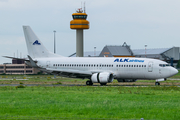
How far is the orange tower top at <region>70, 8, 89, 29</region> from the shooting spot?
120669 mm

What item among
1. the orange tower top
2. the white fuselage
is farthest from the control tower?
the white fuselage

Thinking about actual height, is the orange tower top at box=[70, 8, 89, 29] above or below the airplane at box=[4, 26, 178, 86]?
above

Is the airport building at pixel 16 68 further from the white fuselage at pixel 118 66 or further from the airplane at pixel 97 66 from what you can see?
the white fuselage at pixel 118 66

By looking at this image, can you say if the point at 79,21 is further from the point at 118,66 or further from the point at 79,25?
the point at 118,66

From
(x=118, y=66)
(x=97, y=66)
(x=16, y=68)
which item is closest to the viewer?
(x=118, y=66)

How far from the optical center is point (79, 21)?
12088 centimetres

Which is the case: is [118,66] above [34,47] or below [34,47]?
below

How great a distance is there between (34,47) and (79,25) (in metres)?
65.6

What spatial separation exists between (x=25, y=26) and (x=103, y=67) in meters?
15.4

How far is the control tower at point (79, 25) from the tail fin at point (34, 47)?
6491cm

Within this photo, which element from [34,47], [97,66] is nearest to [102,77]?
[97,66]

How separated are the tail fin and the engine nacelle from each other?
991 cm

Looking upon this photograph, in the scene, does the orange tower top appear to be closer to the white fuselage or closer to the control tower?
the control tower

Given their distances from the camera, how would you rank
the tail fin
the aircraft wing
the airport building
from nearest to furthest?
1. the aircraft wing
2. the tail fin
3. the airport building
